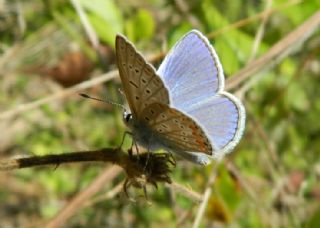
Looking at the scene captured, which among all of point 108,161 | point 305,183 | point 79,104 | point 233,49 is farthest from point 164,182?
point 79,104

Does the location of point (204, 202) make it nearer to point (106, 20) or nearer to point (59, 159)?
point (59, 159)

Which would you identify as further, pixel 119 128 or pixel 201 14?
pixel 119 128

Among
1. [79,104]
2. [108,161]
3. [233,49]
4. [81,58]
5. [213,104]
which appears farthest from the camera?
[79,104]

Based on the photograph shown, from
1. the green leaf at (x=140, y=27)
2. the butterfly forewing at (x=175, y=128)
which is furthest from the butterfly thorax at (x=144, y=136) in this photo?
the green leaf at (x=140, y=27)

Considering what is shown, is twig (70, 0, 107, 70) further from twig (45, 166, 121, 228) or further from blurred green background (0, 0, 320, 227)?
twig (45, 166, 121, 228)

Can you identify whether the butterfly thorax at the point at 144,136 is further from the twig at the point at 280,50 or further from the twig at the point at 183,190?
the twig at the point at 280,50

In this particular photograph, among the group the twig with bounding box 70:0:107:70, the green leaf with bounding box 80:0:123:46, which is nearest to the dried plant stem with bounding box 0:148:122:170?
the twig with bounding box 70:0:107:70

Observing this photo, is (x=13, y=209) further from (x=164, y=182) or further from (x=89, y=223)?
(x=164, y=182)
